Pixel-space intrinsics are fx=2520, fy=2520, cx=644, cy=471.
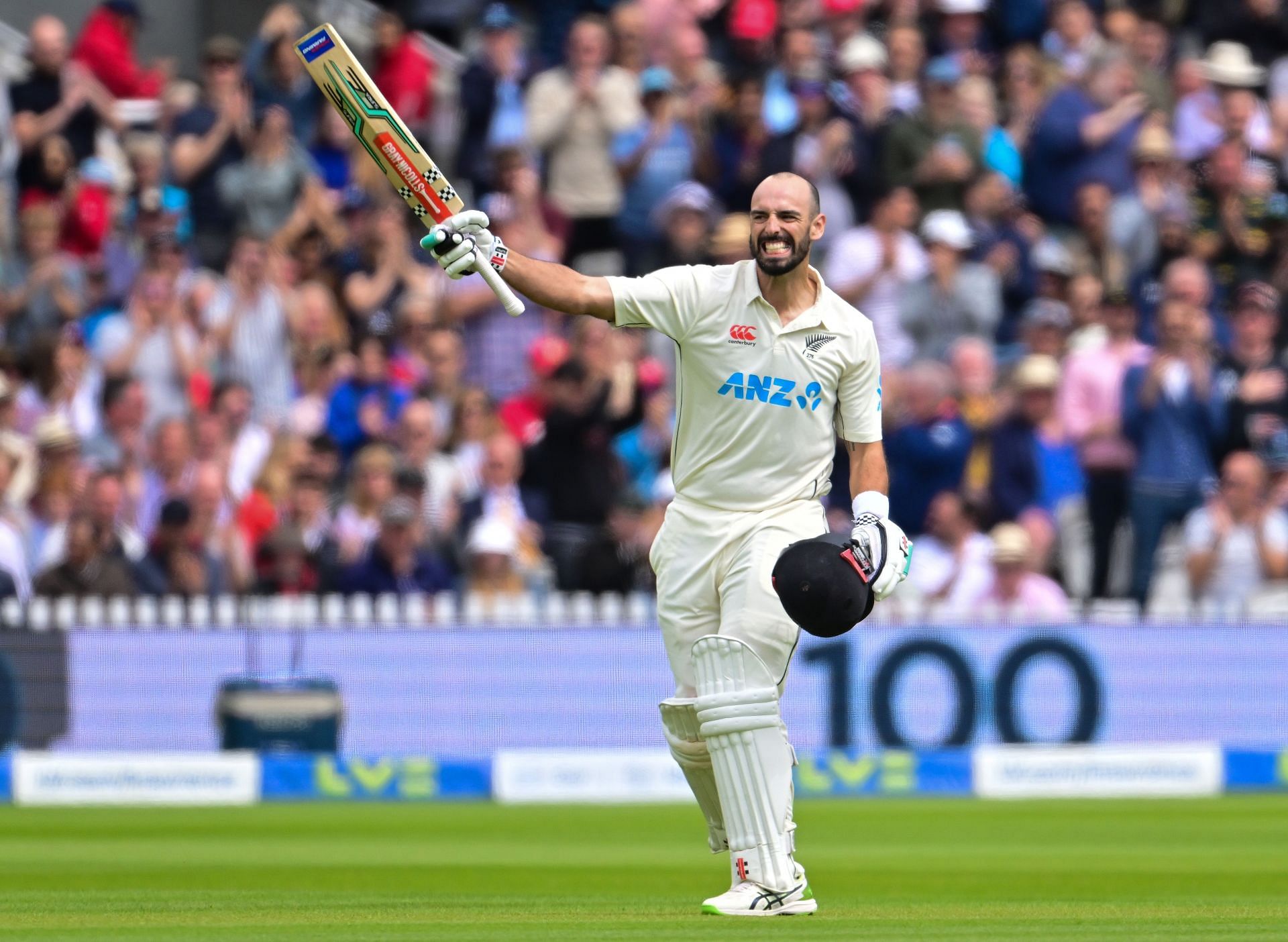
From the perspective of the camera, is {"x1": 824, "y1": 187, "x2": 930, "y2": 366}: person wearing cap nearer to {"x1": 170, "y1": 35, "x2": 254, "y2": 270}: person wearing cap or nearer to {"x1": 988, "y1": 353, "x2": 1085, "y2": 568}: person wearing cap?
{"x1": 988, "y1": 353, "x2": 1085, "y2": 568}: person wearing cap

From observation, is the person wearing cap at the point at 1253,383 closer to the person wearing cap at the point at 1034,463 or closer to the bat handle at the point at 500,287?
the person wearing cap at the point at 1034,463

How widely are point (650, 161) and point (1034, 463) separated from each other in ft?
9.89

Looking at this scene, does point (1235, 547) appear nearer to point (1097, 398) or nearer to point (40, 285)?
point (1097, 398)

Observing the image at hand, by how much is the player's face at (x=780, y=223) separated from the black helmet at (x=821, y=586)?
0.75 meters

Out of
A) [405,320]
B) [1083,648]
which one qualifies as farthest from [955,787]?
[405,320]

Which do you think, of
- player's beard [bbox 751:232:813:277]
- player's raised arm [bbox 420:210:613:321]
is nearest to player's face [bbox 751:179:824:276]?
player's beard [bbox 751:232:813:277]

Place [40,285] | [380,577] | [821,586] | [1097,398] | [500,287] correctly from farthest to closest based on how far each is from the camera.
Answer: [40,285] → [1097,398] → [380,577] → [500,287] → [821,586]

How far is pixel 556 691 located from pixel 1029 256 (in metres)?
4.05

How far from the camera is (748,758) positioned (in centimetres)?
655

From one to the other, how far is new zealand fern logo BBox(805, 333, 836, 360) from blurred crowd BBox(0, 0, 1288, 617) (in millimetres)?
6042

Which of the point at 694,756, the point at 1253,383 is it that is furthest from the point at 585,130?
the point at 694,756

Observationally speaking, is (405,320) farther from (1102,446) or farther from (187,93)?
(1102,446)

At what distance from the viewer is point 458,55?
16.4m

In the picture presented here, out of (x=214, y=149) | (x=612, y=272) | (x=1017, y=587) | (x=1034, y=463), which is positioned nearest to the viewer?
(x=1017, y=587)
